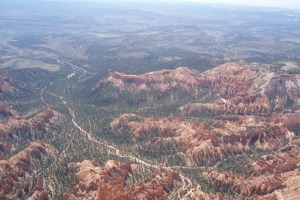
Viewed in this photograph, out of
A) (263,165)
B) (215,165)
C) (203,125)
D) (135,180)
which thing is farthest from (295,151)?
(135,180)

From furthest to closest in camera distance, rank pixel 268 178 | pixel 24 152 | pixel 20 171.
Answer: pixel 24 152
pixel 20 171
pixel 268 178

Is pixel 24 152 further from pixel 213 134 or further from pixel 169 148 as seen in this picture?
pixel 213 134

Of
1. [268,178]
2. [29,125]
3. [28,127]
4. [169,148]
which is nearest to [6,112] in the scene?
[29,125]

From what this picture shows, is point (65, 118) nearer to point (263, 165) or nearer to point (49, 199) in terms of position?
point (49, 199)

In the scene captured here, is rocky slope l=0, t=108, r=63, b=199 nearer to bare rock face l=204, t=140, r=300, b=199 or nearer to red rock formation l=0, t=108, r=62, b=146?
red rock formation l=0, t=108, r=62, b=146

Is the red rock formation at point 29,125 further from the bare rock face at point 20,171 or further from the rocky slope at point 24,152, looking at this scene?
the bare rock face at point 20,171

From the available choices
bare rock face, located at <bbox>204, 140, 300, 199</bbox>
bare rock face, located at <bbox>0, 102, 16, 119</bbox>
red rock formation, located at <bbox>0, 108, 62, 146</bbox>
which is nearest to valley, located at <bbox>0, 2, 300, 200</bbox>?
bare rock face, located at <bbox>204, 140, 300, 199</bbox>
